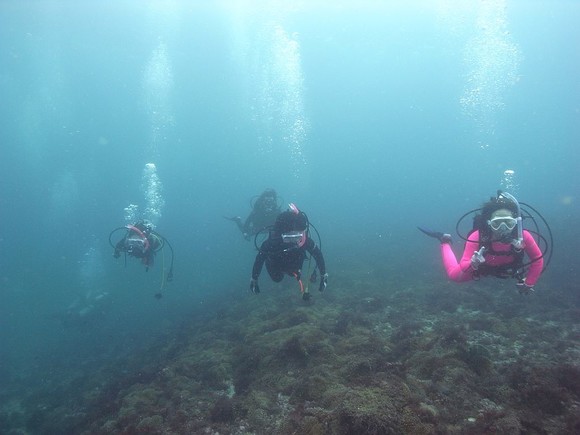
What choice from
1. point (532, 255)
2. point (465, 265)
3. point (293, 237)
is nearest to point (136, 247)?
point (293, 237)

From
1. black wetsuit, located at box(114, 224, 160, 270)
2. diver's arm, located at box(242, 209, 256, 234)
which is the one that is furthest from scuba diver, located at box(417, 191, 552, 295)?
diver's arm, located at box(242, 209, 256, 234)

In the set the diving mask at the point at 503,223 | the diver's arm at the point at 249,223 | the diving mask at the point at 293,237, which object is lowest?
the diver's arm at the point at 249,223

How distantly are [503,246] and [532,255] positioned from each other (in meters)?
0.61

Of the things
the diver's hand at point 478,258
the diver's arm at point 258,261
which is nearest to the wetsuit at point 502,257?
the diver's hand at point 478,258

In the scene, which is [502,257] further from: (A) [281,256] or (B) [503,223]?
(A) [281,256]

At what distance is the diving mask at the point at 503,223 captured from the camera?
547 cm

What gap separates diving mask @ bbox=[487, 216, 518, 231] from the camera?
5.47m

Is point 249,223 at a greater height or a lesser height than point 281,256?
lesser

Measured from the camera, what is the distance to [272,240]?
703 centimetres

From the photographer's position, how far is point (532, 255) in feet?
19.9

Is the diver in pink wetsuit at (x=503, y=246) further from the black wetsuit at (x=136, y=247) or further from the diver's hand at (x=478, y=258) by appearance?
the black wetsuit at (x=136, y=247)

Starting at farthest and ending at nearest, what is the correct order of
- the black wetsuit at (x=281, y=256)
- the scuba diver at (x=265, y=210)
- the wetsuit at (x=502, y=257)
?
1. the scuba diver at (x=265, y=210)
2. the black wetsuit at (x=281, y=256)
3. the wetsuit at (x=502, y=257)

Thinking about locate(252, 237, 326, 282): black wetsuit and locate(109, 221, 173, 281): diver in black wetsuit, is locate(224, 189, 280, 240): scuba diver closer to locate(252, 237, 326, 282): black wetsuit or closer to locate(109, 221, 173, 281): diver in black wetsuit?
locate(109, 221, 173, 281): diver in black wetsuit

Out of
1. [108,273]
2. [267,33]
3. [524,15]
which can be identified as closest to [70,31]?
[267,33]
